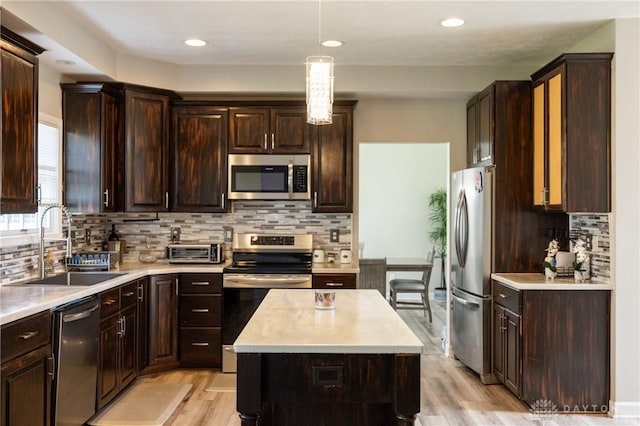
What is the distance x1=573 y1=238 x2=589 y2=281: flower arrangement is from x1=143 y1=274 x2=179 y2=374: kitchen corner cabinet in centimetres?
323

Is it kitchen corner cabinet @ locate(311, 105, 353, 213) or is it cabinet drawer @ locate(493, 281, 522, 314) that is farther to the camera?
kitchen corner cabinet @ locate(311, 105, 353, 213)

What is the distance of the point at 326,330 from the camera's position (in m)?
2.16

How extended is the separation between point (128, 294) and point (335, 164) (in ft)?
6.99

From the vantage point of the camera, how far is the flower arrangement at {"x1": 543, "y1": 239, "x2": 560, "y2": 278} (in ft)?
12.6

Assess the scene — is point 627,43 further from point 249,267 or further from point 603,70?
point 249,267

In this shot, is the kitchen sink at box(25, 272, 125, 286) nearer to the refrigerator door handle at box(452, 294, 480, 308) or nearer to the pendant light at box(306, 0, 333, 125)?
the pendant light at box(306, 0, 333, 125)

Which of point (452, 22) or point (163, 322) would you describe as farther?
point (163, 322)

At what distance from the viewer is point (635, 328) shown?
3471 mm

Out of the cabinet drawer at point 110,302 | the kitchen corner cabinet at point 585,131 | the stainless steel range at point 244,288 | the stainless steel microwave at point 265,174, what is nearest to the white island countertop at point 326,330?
the cabinet drawer at point 110,302

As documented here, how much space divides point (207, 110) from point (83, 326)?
2389 mm

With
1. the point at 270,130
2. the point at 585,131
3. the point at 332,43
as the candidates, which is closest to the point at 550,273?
the point at 585,131

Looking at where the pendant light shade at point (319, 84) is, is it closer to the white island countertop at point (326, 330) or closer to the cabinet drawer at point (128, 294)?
the white island countertop at point (326, 330)

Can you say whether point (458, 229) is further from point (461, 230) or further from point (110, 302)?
point (110, 302)

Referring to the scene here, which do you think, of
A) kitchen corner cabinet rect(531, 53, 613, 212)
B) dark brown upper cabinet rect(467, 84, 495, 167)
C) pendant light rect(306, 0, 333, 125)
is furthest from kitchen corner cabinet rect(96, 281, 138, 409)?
kitchen corner cabinet rect(531, 53, 613, 212)
